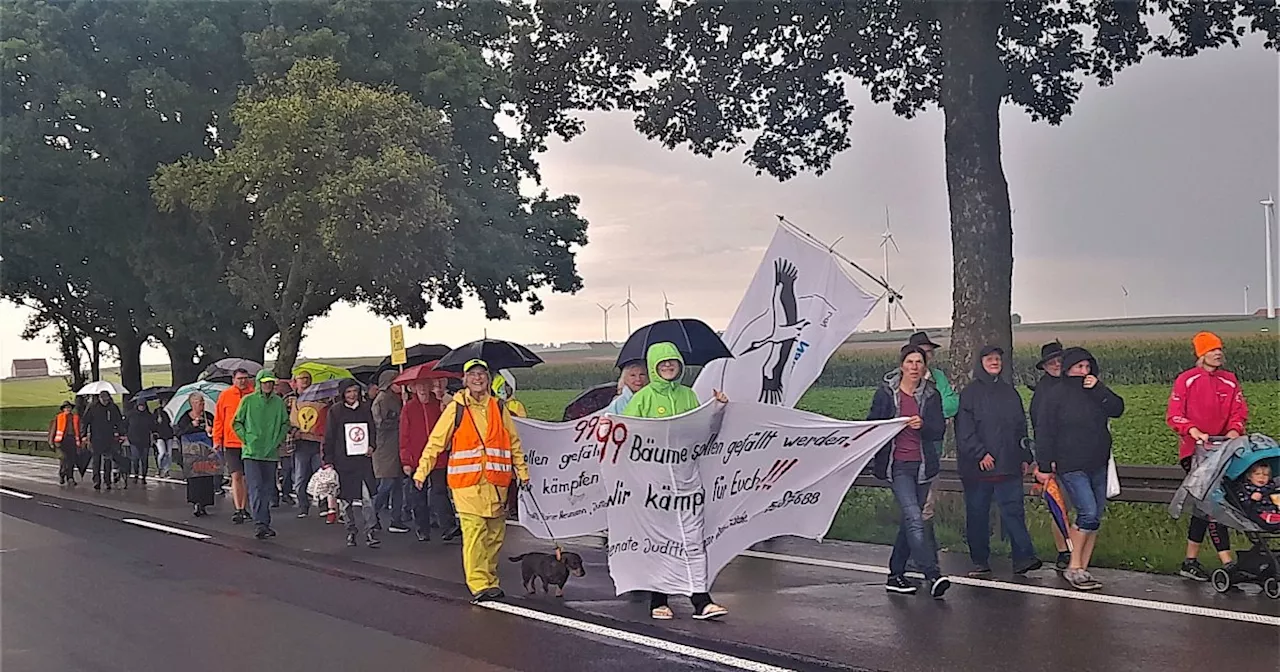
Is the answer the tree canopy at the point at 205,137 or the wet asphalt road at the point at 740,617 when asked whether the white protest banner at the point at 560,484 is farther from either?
the tree canopy at the point at 205,137

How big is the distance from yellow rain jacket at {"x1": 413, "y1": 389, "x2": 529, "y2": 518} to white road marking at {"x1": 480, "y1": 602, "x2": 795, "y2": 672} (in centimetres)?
71

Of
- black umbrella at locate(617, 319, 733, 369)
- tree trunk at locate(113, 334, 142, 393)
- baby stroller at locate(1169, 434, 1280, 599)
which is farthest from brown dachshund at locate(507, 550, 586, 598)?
tree trunk at locate(113, 334, 142, 393)

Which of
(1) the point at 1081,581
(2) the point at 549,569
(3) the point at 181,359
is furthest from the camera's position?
(3) the point at 181,359

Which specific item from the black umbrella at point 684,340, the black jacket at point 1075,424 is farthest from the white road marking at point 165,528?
the black jacket at point 1075,424

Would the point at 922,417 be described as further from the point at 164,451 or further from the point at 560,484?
the point at 164,451

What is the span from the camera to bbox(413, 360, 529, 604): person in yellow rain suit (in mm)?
9094

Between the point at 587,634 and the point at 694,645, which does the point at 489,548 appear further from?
the point at 694,645

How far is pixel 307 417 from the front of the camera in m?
15.5

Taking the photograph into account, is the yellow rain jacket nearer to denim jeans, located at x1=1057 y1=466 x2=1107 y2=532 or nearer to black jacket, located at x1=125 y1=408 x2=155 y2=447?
denim jeans, located at x1=1057 y1=466 x2=1107 y2=532

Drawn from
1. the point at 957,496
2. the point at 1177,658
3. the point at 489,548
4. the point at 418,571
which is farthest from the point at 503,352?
the point at 1177,658

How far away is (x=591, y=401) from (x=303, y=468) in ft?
17.0

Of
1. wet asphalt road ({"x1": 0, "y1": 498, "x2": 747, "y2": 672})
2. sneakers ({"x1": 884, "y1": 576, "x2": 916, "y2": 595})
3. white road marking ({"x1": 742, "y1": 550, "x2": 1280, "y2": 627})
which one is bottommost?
wet asphalt road ({"x1": 0, "y1": 498, "x2": 747, "y2": 672})

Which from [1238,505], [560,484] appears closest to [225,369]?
[560,484]

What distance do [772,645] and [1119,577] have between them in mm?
3244
